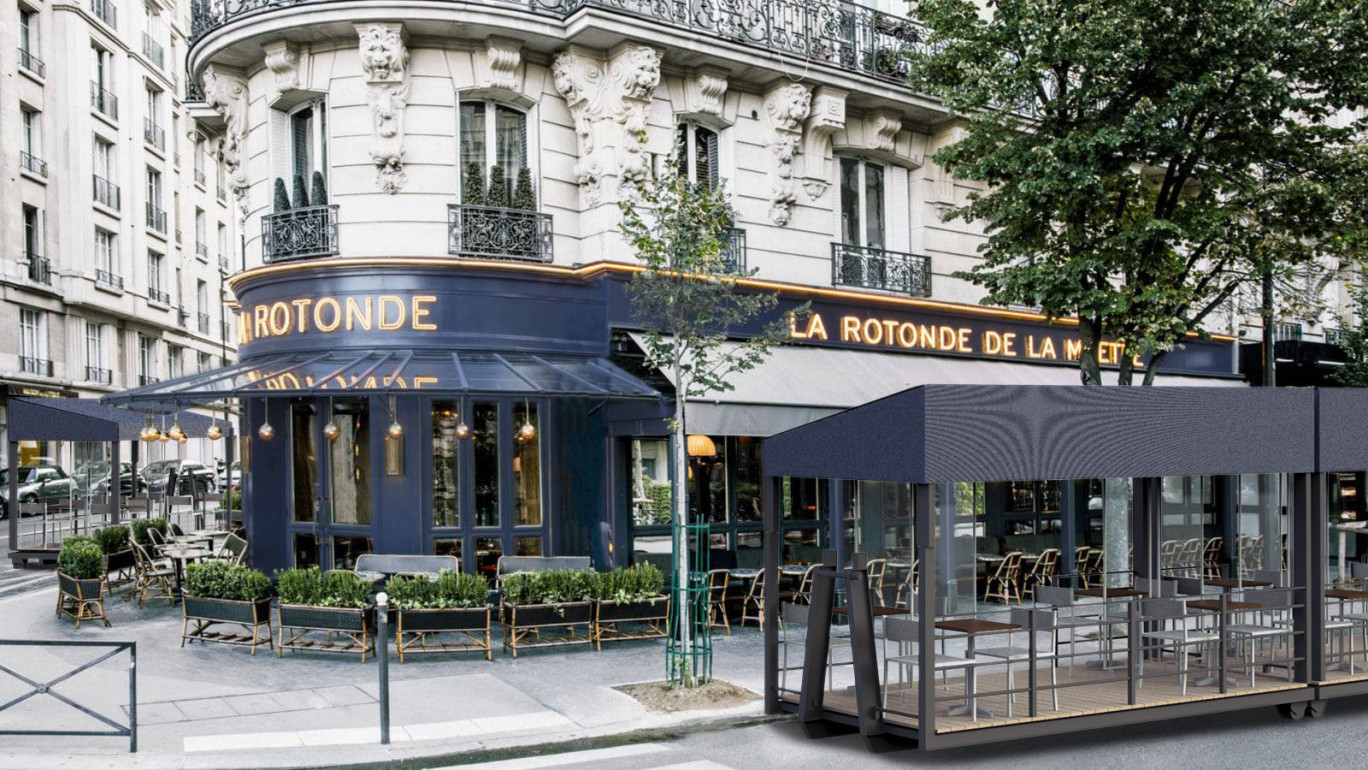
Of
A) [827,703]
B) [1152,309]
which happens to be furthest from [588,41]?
[827,703]

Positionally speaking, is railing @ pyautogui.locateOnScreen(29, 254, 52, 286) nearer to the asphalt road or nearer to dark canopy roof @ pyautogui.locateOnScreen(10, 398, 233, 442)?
dark canopy roof @ pyautogui.locateOnScreen(10, 398, 233, 442)

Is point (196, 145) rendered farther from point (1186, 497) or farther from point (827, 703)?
point (827, 703)

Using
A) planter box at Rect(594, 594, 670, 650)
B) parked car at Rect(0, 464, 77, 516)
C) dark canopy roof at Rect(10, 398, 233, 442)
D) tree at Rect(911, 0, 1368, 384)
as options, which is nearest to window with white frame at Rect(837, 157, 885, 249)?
tree at Rect(911, 0, 1368, 384)

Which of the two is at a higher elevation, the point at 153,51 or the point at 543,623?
the point at 153,51

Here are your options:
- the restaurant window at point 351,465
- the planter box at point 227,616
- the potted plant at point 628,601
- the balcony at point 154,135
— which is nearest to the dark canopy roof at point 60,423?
the restaurant window at point 351,465

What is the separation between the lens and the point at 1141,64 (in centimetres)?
1405

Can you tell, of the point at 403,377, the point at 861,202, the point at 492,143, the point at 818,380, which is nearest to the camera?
the point at 403,377

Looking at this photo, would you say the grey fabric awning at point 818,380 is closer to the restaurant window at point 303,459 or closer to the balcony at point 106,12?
the restaurant window at point 303,459

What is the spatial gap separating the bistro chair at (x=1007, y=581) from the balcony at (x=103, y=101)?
40.3 m

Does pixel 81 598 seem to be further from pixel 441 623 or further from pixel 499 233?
pixel 499 233

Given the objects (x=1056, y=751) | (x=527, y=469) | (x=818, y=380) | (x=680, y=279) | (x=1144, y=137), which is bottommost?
(x=1056, y=751)

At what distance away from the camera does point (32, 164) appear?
4097 centimetres

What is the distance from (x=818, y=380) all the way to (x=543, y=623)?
5.79 m

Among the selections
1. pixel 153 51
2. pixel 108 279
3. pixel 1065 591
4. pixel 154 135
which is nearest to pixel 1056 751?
pixel 1065 591
